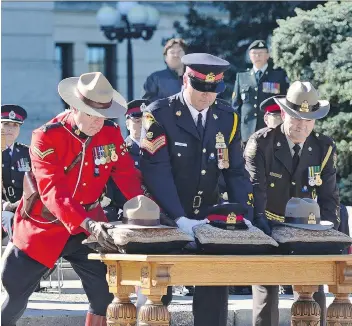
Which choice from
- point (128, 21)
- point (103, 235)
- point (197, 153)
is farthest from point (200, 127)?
point (128, 21)

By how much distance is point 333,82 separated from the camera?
15773 millimetres

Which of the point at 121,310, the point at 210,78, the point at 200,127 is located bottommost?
the point at 121,310

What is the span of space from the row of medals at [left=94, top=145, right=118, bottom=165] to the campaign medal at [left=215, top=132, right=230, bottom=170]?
26.7 inches

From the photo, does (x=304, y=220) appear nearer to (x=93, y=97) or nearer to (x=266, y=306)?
(x=266, y=306)

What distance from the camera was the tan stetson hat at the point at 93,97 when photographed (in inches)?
325

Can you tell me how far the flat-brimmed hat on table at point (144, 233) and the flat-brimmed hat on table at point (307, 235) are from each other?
62 centimetres

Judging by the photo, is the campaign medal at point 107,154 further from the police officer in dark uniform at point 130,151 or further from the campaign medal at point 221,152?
the police officer in dark uniform at point 130,151

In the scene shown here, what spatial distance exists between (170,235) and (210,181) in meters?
1.03

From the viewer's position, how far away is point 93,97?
831 cm

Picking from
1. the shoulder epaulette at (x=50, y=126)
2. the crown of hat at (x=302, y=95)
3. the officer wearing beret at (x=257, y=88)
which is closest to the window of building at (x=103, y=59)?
the officer wearing beret at (x=257, y=88)

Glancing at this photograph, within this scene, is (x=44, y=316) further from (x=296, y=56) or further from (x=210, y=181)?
(x=296, y=56)

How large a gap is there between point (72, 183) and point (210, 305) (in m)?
1.18

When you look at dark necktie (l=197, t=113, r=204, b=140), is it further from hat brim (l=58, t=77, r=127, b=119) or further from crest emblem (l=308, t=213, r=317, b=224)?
crest emblem (l=308, t=213, r=317, b=224)

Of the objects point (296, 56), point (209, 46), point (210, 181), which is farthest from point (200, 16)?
point (210, 181)
